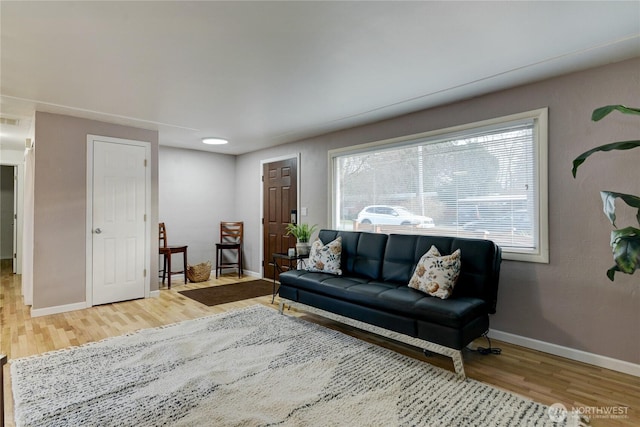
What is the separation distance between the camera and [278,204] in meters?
5.64

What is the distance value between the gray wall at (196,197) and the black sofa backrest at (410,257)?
2983mm

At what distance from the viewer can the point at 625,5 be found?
74.0 inches

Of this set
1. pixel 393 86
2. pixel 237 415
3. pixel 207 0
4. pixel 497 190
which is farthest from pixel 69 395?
pixel 497 190

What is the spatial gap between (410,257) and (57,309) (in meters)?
4.10

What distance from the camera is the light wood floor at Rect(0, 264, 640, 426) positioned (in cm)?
216

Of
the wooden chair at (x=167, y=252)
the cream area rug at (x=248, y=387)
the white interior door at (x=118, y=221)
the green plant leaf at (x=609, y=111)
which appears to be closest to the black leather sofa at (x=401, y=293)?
the cream area rug at (x=248, y=387)

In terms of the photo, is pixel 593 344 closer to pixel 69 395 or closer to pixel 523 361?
pixel 523 361

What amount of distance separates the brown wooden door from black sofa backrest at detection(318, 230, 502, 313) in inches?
56.5

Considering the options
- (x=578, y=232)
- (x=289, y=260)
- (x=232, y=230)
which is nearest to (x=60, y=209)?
(x=232, y=230)

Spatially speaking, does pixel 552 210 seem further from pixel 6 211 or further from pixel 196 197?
pixel 6 211

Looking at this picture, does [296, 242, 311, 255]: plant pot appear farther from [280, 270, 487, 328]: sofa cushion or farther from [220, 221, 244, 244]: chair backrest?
[220, 221, 244, 244]: chair backrest

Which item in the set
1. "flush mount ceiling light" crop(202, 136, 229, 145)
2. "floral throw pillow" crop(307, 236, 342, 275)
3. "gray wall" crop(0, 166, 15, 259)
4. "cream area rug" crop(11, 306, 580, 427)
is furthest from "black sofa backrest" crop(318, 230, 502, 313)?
"gray wall" crop(0, 166, 15, 259)

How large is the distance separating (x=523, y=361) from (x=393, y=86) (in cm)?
258

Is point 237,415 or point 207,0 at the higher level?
point 207,0
